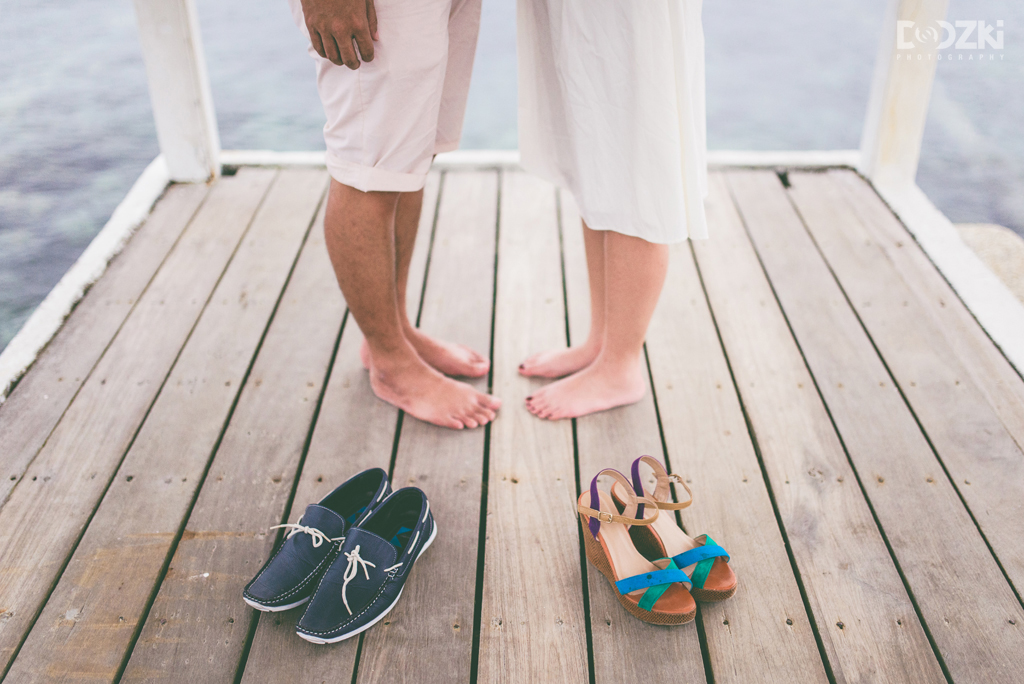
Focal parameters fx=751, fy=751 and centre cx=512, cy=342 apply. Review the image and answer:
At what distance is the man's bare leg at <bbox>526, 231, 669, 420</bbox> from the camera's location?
→ 1232 millimetres

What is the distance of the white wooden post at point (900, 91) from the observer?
188 cm

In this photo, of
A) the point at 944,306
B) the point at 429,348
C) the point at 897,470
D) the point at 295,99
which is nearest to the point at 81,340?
the point at 429,348

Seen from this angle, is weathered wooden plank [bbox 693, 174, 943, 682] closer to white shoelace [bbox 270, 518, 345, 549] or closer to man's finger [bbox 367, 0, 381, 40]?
white shoelace [bbox 270, 518, 345, 549]

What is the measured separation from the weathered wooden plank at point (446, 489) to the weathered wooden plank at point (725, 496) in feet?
1.12

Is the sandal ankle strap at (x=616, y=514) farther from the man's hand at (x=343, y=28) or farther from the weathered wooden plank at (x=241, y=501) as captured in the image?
the man's hand at (x=343, y=28)

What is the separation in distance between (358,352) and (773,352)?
2.75ft

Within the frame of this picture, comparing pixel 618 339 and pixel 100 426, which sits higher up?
pixel 618 339

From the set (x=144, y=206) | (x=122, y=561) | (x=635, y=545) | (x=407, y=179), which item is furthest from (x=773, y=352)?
(x=144, y=206)

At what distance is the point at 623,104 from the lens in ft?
3.55

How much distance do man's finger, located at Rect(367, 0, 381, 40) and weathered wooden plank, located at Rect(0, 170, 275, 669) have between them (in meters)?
0.80

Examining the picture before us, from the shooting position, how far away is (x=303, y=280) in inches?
67.4

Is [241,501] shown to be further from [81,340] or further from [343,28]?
[343,28]

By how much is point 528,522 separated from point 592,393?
11.7 inches
